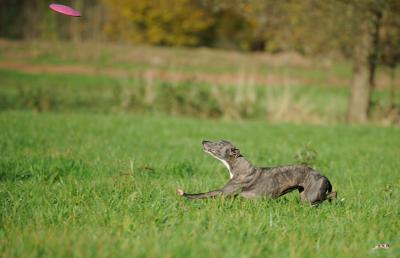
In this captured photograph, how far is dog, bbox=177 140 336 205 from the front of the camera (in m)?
6.38

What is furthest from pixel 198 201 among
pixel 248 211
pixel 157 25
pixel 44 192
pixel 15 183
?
pixel 157 25

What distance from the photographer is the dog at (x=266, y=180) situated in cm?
638

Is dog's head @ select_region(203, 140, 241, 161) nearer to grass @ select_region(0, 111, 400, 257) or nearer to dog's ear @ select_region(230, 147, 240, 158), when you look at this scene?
dog's ear @ select_region(230, 147, 240, 158)

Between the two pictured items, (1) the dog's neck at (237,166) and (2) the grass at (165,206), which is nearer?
(2) the grass at (165,206)

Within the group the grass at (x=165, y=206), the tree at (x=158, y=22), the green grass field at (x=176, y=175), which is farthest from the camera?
the tree at (x=158, y=22)

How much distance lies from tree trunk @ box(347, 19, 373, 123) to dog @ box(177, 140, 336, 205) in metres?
13.5

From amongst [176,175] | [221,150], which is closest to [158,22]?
[176,175]

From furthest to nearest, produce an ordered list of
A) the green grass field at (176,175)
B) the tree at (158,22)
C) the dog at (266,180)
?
1. the tree at (158,22)
2. the dog at (266,180)
3. the green grass field at (176,175)

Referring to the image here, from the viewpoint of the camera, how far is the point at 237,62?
46031 millimetres

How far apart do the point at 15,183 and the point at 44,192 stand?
77cm

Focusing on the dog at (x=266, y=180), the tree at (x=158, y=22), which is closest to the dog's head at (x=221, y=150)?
the dog at (x=266, y=180)

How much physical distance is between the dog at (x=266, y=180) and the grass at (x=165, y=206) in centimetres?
14

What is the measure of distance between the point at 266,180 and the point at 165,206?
3.68 feet

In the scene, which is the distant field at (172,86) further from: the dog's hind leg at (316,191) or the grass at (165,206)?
the dog's hind leg at (316,191)
